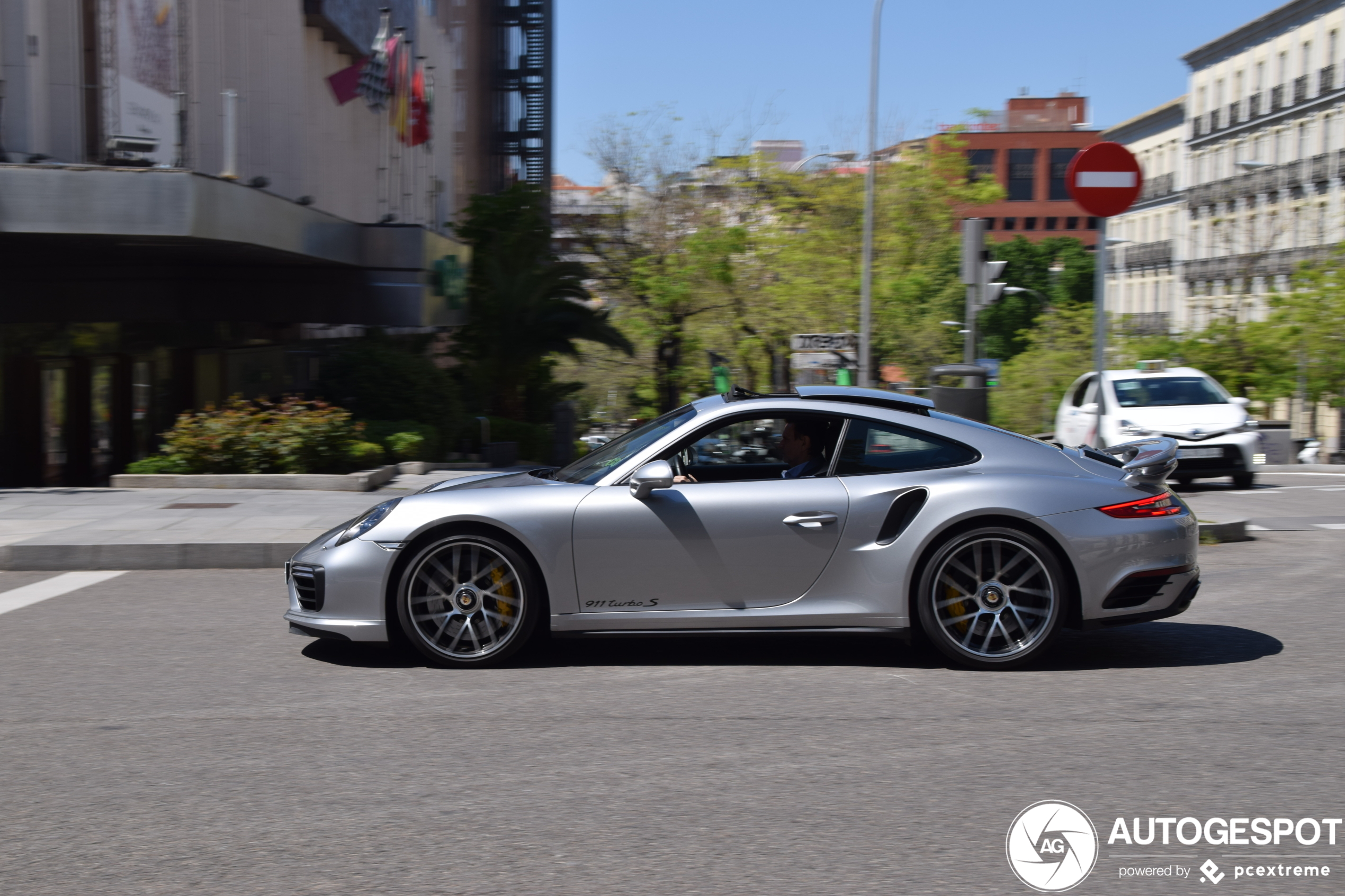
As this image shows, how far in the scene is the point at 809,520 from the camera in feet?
19.1

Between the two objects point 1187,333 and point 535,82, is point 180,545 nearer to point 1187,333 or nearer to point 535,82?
point 1187,333

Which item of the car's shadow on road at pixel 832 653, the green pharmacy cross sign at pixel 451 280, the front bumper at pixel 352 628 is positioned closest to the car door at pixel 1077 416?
the car's shadow on road at pixel 832 653

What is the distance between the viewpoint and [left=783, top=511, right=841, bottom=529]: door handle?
5805 mm

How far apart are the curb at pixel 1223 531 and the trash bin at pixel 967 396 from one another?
11.0ft

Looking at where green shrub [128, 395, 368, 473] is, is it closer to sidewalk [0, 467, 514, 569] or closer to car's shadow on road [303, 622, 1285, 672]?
sidewalk [0, 467, 514, 569]

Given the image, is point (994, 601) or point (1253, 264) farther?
point (1253, 264)

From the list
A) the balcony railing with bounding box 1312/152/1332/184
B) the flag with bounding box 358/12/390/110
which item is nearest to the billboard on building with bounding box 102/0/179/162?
the flag with bounding box 358/12/390/110

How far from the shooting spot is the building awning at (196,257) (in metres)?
17.0

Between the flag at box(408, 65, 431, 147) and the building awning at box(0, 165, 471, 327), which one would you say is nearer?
the building awning at box(0, 165, 471, 327)

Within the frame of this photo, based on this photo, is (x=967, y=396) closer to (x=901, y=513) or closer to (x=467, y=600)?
(x=901, y=513)

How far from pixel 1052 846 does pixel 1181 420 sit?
1307 cm

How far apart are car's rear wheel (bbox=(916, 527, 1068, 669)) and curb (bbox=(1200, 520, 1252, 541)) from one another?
526cm

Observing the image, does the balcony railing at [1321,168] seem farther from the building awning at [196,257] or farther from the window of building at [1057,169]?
the window of building at [1057,169]

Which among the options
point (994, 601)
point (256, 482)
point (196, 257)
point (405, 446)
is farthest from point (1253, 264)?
point (994, 601)
